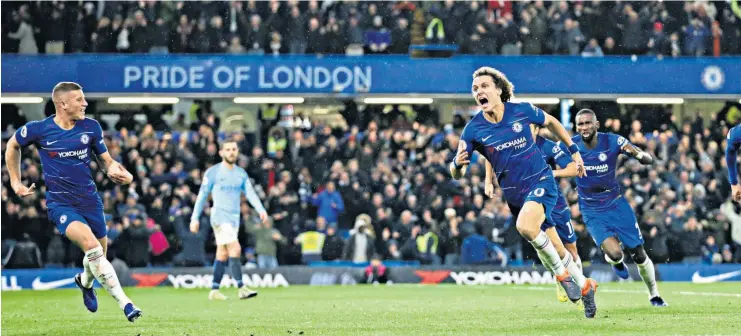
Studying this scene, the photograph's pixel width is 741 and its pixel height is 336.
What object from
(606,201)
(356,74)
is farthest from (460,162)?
(356,74)

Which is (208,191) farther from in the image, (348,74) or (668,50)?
(668,50)

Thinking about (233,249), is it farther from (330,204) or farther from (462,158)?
(330,204)

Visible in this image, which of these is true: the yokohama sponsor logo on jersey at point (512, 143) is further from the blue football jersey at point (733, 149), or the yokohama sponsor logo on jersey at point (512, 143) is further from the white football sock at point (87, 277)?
the white football sock at point (87, 277)

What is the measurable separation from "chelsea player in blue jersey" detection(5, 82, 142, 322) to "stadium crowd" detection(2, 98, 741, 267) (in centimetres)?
1257

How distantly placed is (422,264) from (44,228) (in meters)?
8.00

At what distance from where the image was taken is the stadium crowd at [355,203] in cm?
2531

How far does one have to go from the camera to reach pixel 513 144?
1220 centimetres

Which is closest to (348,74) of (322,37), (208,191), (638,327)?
(322,37)

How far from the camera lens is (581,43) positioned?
102 feet

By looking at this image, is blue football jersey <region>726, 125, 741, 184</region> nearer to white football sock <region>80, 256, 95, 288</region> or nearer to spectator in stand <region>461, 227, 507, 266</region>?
white football sock <region>80, 256, 95, 288</region>

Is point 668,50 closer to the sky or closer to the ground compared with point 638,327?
closer to the sky

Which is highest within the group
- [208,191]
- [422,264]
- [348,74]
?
[348,74]

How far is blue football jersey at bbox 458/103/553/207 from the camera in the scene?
12.2m

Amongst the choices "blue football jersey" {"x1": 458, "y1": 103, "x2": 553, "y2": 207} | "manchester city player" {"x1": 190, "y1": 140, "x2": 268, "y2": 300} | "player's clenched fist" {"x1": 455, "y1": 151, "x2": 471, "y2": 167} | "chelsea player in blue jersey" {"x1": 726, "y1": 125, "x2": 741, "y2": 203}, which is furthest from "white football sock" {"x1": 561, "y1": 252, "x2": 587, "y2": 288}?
"manchester city player" {"x1": 190, "y1": 140, "x2": 268, "y2": 300}
